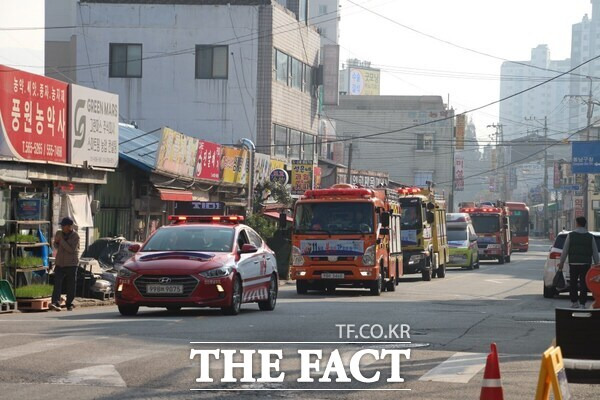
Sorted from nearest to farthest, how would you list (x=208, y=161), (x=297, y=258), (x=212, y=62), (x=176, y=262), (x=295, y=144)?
(x=176, y=262) → (x=297, y=258) → (x=208, y=161) → (x=212, y=62) → (x=295, y=144)

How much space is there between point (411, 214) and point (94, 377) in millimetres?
29460

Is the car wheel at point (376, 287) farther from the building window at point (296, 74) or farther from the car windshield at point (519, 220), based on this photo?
the car windshield at point (519, 220)

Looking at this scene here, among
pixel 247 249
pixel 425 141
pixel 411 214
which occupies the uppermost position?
pixel 425 141

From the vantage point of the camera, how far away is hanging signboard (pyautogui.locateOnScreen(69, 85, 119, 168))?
98.2ft

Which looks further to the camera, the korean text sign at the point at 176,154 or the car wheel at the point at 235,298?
the korean text sign at the point at 176,154

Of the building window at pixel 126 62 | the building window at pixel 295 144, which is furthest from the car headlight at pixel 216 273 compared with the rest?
the building window at pixel 295 144

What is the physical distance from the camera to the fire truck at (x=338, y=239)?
29.8 meters

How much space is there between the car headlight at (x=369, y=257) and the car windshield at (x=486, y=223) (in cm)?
3350

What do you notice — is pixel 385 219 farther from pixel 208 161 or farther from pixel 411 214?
pixel 208 161

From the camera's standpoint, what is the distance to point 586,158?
229 feet

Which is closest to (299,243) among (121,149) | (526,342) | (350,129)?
(121,149)

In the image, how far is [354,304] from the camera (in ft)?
80.5

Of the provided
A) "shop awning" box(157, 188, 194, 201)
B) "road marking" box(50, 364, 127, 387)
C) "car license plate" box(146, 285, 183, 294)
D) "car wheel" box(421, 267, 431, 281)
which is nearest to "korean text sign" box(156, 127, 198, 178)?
"shop awning" box(157, 188, 194, 201)

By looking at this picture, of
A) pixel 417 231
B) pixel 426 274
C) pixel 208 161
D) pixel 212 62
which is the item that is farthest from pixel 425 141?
pixel 417 231
